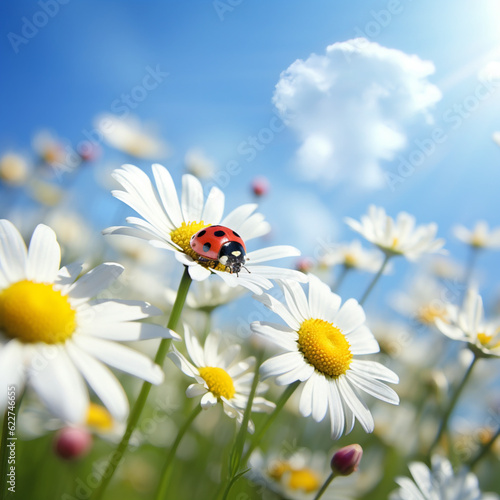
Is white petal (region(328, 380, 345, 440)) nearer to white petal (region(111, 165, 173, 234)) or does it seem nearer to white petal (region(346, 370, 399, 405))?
white petal (region(346, 370, 399, 405))

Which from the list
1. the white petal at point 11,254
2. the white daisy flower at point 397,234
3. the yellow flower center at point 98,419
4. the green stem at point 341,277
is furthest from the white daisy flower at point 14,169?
the white petal at point 11,254

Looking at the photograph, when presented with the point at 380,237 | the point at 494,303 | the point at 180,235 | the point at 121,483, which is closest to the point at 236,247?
the point at 180,235

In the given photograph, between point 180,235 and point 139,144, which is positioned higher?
point 139,144

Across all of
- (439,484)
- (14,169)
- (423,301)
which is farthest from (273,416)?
(14,169)

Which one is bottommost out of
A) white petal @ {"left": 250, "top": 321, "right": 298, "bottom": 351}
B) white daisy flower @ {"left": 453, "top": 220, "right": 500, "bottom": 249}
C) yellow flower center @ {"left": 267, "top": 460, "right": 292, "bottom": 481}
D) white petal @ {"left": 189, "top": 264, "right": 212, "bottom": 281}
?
yellow flower center @ {"left": 267, "top": 460, "right": 292, "bottom": 481}

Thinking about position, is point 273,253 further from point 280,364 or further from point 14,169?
point 14,169

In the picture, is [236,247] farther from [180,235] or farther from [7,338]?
[7,338]

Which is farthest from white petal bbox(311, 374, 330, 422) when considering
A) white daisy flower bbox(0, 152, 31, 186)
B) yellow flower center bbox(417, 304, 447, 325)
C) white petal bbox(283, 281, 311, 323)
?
white daisy flower bbox(0, 152, 31, 186)
